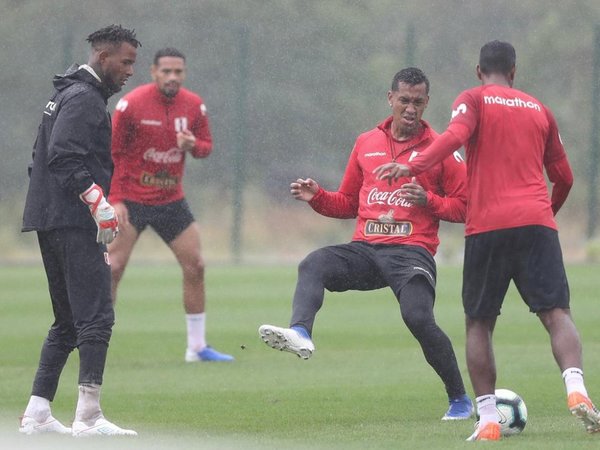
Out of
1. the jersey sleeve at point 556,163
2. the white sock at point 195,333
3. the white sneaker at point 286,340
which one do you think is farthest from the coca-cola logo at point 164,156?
the jersey sleeve at point 556,163

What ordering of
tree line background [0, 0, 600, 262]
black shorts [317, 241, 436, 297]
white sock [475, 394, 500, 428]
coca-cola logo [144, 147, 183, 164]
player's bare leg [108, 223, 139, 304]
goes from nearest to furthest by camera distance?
1. white sock [475, 394, 500, 428]
2. black shorts [317, 241, 436, 297]
3. player's bare leg [108, 223, 139, 304]
4. coca-cola logo [144, 147, 183, 164]
5. tree line background [0, 0, 600, 262]

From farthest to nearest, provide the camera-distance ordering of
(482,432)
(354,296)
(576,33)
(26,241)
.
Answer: (576,33) < (26,241) < (354,296) < (482,432)

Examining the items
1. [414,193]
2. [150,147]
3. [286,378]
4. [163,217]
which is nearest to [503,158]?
[414,193]

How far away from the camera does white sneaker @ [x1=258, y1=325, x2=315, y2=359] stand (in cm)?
745

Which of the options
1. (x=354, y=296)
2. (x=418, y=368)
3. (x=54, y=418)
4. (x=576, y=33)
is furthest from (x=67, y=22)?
(x=54, y=418)

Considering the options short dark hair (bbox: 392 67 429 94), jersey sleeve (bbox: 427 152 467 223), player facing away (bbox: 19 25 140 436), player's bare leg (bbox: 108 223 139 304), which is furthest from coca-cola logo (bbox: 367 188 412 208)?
player's bare leg (bbox: 108 223 139 304)

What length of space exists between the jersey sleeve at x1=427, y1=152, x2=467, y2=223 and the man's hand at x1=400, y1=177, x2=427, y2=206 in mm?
176

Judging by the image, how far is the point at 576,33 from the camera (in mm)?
29078

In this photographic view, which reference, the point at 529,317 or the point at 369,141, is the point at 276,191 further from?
the point at 369,141

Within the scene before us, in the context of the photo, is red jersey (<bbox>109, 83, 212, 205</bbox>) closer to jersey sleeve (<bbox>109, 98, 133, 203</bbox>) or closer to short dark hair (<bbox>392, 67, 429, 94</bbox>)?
jersey sleeve (<bbox>109, 98, 133, 203</bbox>)

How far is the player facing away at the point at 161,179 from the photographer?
11742 millimetres

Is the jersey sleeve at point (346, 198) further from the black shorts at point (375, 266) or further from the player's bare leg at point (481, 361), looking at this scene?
the player's bare leg at point (481, 361)

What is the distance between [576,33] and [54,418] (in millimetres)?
22695

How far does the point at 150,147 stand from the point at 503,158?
5207mm
